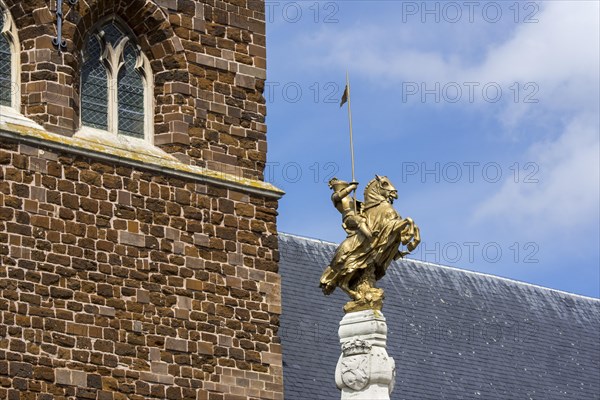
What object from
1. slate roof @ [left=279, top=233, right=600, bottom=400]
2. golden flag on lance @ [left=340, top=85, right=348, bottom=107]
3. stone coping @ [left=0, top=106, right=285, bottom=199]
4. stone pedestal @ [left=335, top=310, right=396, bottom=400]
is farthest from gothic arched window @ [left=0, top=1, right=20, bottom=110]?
slate roof @ [left=279, top=233, right=600, bottom=400]

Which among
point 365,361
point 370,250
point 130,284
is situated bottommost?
point 365,361

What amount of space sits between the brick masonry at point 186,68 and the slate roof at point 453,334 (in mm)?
5975

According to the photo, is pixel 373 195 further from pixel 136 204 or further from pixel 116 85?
pixel 116 85

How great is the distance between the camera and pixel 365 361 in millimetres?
22016

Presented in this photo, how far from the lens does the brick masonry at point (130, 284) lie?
2542 cm

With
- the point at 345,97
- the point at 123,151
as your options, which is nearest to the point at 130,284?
the point at 123,151

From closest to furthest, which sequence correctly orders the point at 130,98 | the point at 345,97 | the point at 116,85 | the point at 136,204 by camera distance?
the point at 345,97, the point at 136,204, the point at 116,85, the point at 130,98

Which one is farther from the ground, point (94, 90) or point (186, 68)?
point (186, 68)

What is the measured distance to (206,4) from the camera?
28.2m

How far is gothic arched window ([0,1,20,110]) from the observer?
26.5 m

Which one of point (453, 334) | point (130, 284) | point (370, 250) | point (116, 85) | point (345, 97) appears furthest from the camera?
point (453, 334)

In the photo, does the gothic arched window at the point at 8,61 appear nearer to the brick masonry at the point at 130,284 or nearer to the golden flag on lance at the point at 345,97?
the brick masonry at the point at 130,284

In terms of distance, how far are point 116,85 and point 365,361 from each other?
23.0ft

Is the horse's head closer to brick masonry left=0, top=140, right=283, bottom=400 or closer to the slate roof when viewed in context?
brick masonry left=0, top=140, right=283, bottom=400
